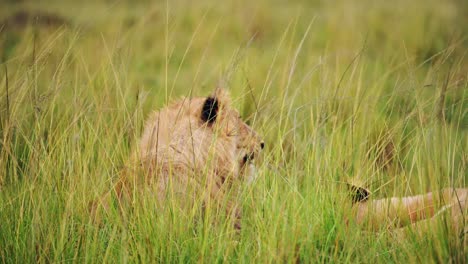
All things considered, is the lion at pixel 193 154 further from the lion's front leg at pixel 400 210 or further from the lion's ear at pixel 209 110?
the lion's front leg at pixel 400 210

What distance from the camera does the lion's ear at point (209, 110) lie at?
2.97 meters

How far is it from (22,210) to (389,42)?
5.41m

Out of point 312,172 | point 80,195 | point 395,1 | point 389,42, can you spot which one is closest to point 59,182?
point 80,195

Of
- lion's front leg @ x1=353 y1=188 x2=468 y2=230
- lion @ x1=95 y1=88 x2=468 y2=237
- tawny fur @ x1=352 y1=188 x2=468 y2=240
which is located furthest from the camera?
lion @ x1=95 y1=88 x2=468 y2=237

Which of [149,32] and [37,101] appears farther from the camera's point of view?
[149,32]

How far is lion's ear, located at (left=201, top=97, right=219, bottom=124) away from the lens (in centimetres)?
297

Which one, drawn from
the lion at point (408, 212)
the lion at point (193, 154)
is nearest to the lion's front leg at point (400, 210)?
the lion at point (408, 212)

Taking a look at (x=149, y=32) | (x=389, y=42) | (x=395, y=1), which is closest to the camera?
(x=389, y=42)

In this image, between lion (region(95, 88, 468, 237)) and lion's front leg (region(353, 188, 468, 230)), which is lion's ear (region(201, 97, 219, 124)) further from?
lion's front leg (region(353, 188, 468, 230))

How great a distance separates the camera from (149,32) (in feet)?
27.3

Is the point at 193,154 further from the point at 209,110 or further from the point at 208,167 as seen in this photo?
the point at 209,110

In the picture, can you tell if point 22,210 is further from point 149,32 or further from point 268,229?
point 149,32

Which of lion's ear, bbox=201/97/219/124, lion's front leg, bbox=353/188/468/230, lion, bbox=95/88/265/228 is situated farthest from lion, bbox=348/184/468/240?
lion's ear, bbox=201/97/219/124

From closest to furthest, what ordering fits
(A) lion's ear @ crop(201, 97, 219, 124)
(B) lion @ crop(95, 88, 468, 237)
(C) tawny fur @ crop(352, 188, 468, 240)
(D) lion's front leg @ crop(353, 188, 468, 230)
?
(C) tawny fur @ crop(352, 188, 468, 240), (D) lion's front leg @ crop(353, 188, 468, 230), (B) lion @ crop(95, 88, 468, 237), (A) lion's ear @ crop(201, 97, 219, 124)
